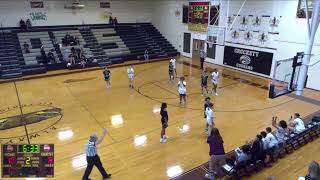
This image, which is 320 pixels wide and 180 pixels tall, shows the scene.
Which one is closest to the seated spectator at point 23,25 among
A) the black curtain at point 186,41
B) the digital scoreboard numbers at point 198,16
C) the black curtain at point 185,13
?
the black curtain at point 185,13

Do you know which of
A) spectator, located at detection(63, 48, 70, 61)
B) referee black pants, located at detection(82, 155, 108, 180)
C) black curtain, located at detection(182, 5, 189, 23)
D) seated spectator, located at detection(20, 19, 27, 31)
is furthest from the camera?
black curtain, located at detection(182, 5, 189, 23)

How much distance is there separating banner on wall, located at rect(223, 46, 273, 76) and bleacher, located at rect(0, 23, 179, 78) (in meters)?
6.26

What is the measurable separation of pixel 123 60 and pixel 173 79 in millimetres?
6767

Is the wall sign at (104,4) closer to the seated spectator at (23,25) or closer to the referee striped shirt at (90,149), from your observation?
the seated spectator at (23,25)

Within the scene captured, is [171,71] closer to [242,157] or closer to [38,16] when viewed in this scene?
[242,157]

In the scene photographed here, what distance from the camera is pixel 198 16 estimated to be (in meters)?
21.4

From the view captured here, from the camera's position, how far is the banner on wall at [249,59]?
56.2 ft

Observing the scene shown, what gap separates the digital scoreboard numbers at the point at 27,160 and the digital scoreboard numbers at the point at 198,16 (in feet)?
58.6

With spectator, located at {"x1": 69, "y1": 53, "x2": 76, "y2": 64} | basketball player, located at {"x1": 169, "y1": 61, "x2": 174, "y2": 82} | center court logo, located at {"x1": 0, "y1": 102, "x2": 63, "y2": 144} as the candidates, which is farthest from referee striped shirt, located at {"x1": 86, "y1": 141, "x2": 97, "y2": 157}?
spectator, located at {"x1": 69, "y1": 53, "x2": 76, "y2": 64}

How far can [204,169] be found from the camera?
24.4ft

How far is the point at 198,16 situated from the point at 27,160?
18868mm

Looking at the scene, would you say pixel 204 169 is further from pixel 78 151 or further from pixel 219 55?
pixel 219 55

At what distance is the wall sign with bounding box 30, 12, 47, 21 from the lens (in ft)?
70.7

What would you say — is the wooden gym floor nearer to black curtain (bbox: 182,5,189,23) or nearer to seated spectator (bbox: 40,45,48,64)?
seated spectator (bbox: 40,45,48,64)
